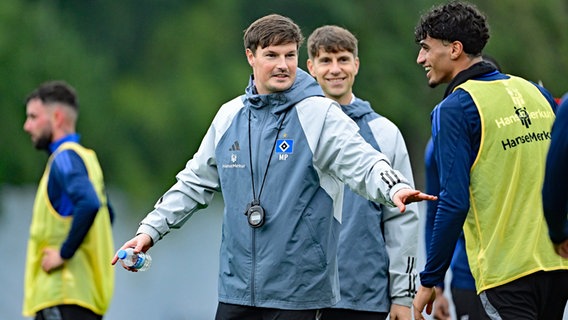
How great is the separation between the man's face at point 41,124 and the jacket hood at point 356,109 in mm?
3004

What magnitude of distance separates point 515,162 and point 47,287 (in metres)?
4.02

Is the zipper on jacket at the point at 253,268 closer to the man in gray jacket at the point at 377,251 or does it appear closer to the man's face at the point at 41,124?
the man in gray jacket at the point at 377,251

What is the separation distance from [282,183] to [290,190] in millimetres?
61

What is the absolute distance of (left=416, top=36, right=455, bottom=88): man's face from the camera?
6.48 metres

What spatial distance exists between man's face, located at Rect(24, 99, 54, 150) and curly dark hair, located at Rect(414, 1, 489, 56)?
12.8 feet

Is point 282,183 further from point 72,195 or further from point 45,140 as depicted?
point 45,140

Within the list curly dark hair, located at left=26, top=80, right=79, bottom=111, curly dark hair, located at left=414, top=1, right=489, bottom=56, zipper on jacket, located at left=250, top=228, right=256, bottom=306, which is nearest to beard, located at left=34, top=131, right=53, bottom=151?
curly dark hair, located at left=26, top=80, right=79, bottom=111

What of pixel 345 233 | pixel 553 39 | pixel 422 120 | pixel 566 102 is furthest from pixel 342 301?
pixel 553 39

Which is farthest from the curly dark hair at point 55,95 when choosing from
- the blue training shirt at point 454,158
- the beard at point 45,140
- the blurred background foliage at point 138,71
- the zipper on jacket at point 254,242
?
the blurred background foliage at point 138,71

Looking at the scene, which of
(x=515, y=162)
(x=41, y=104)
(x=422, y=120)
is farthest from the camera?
(x=422, y=120)

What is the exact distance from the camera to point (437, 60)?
6.50 metres

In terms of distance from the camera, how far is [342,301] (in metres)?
6.98

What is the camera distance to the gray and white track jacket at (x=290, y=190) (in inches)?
239

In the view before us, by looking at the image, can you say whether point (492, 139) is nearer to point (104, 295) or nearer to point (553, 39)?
point (104, 295)
